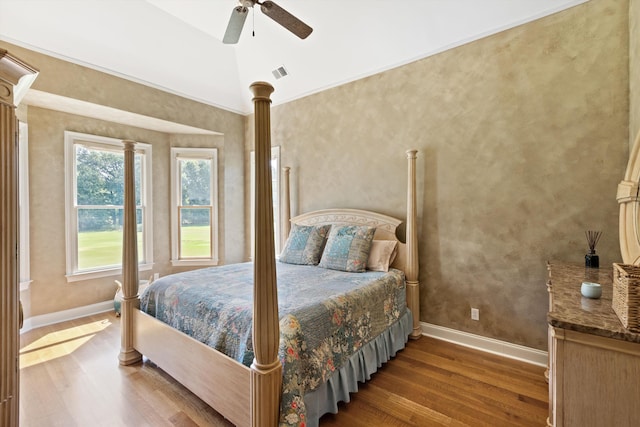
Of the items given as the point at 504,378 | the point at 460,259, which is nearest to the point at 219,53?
the point at 460,259

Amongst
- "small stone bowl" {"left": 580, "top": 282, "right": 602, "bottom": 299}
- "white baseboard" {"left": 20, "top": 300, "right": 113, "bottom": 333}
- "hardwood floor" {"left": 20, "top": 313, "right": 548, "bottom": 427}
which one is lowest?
"hardwood floor" {"left": 20, "top": 313, "right": 548, "bottom": 427}

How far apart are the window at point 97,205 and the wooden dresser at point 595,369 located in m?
4.68

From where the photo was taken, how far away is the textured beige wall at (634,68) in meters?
1.93

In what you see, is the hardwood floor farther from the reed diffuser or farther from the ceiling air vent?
the ceiling air vent

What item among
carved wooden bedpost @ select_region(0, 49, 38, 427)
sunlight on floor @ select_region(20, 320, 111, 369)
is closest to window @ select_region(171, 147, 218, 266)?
sunlight on floor @ select_region(20, 320, 111, 369)

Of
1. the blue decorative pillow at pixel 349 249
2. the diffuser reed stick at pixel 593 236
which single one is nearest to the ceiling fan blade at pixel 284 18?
the blue decorative pillow at pixel 349 249

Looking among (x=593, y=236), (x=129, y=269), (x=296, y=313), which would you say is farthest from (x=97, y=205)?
(x=593, y=236)

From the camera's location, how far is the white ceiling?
268 cm

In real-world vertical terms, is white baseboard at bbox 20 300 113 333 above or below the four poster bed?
below

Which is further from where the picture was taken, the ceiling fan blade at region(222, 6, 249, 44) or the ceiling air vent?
the ceiling air vent

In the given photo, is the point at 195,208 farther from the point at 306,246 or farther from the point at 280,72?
the point at 280,72

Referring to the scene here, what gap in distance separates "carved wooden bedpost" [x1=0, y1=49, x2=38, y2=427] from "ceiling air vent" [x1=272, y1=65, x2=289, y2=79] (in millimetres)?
Answer: 3213

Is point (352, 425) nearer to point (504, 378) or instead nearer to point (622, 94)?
point (504, 378)

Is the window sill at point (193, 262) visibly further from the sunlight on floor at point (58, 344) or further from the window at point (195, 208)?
the sunlight on floor at point (58, 344)
